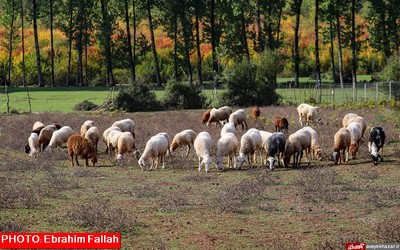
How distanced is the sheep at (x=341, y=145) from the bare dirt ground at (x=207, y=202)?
1.59 feet

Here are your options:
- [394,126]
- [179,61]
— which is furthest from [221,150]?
[179,61]

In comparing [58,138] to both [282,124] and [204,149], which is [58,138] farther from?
[282,124]

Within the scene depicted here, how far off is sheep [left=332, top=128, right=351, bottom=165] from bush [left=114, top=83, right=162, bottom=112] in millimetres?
21381

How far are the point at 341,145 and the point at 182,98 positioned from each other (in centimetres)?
2310

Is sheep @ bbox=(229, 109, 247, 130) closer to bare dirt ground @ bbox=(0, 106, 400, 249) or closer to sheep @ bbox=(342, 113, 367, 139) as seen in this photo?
sheep @ bbox=(342, 113, 367, 139)

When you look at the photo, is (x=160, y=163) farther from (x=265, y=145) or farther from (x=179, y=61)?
(x=179, y=61)

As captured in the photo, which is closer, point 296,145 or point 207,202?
point 207,202

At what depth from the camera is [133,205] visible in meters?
15.4

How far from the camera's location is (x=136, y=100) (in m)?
42.2

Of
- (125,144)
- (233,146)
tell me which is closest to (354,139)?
(233,146)

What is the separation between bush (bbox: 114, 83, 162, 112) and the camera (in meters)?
41.9

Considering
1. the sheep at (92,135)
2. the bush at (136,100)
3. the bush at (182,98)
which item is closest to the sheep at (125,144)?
the sheep at (92,135)

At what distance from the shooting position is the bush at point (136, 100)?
4188cm

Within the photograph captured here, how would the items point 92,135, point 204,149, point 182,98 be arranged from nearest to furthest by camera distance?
1. point 204,149
2. point 92,135
3. point 182,98
